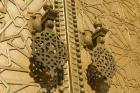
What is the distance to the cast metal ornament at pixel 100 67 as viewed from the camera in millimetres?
2555

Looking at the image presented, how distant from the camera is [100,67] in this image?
2553 mm

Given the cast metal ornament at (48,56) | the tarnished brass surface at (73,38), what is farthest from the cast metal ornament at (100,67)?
the cast metal ornament at (48,56)

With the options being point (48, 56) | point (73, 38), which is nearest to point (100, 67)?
point (73, 38)

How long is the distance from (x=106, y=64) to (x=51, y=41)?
1.34 ft

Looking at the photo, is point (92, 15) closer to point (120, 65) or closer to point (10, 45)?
point (120, 65)

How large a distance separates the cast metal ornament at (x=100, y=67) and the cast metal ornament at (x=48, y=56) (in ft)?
0.77

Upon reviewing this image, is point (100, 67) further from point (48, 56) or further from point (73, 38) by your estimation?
point (48, 56)

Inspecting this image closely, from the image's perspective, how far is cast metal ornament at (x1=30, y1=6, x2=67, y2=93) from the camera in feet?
7.66

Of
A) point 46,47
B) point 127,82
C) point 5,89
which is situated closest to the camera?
point 5,89

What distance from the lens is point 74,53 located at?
2561mm

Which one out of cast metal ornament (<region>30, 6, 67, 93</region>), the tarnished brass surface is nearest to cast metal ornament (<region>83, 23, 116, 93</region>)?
the tarnished brass surface

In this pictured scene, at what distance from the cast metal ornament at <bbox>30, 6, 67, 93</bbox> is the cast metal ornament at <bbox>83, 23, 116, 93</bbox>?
9.2 inches

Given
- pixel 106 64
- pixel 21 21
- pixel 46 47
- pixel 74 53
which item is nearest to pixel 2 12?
pixel 21 21

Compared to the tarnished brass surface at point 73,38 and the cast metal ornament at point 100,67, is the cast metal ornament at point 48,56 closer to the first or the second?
the tarnished brass surface at point 73,38
